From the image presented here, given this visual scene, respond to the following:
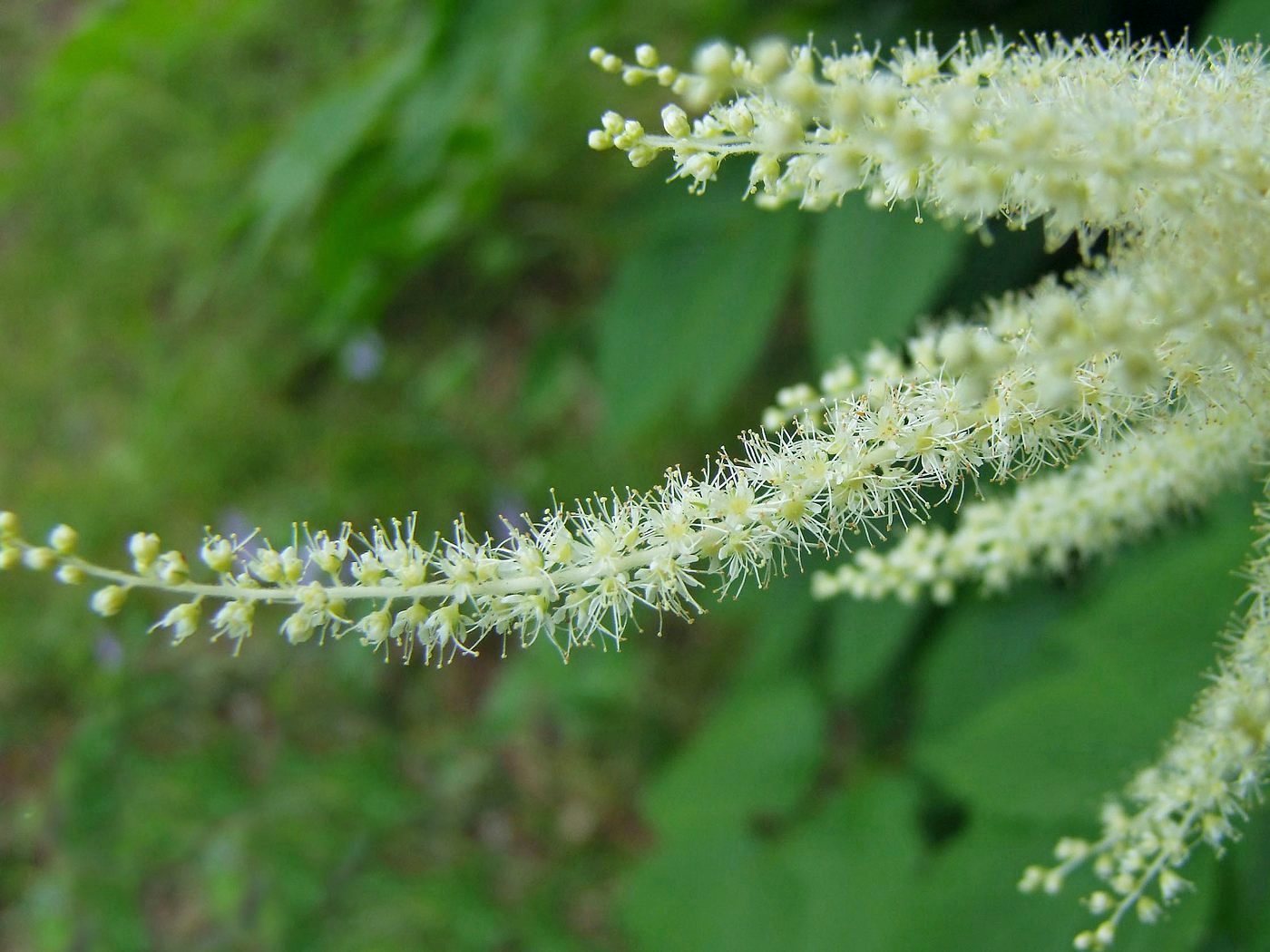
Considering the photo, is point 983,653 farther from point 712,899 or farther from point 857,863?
point 712,899

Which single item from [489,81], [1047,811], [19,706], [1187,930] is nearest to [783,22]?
[489,81]

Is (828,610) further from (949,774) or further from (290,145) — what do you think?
(290,145)

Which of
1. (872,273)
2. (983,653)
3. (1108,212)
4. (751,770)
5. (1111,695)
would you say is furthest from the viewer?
(751,770)

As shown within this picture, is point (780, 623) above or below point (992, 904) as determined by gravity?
above

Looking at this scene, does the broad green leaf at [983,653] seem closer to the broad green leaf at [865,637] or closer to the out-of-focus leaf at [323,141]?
the broad green leaf at [865,637]

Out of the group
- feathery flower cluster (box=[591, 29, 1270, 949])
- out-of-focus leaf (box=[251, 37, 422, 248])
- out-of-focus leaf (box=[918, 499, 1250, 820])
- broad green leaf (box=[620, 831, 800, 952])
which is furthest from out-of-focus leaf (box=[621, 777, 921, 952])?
out-of-focus leaf (box=[251, 37, 422, 248])

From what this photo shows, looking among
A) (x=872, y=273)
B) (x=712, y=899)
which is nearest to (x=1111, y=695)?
(x=872, y=273)

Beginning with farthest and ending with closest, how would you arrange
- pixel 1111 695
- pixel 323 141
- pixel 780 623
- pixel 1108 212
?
1. pixel 780 623
2. pixel 323 141
3. pixel 1111 695
4. pixel 1108 212

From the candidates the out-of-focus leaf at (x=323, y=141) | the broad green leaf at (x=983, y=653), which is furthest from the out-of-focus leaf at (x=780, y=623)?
the out-of-focus leaf at (x=323, y=141)
